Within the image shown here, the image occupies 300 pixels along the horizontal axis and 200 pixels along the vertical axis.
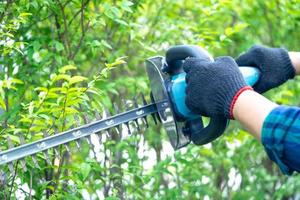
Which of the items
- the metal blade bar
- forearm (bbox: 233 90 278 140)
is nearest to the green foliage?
the metal blade bar

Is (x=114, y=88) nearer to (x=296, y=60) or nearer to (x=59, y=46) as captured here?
(x=59, y=46)

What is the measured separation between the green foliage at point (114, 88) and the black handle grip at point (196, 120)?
0.28 m

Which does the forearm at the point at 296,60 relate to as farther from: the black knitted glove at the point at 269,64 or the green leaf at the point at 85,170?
the green leaf at the point at 85,170

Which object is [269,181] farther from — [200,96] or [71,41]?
[200,96]

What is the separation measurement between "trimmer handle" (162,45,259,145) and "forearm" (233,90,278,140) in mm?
335

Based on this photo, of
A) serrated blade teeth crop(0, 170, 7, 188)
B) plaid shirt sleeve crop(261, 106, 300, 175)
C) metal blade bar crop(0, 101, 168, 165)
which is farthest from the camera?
serrated blade teeth crop(0, 170, 7, 188)

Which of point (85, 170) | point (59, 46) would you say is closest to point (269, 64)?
point (85, 170)

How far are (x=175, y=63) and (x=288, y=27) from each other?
104 inches

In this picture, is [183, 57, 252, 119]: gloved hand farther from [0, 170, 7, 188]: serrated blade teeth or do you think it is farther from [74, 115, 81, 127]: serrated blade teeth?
[0, 170, 7, 188]: serrated blade teeth

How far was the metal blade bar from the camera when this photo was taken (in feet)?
8.89

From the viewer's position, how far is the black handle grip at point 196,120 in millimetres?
2752

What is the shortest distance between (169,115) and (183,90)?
13cm

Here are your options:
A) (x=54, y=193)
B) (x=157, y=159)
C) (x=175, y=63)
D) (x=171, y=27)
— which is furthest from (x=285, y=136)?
(x=157, y=159)

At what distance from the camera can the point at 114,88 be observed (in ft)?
14.6
